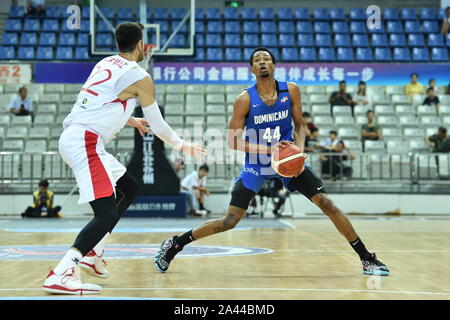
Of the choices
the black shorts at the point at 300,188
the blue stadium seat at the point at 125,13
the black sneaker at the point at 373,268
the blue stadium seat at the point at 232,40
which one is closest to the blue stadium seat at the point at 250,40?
the blue stadium seat at the point at 232,40

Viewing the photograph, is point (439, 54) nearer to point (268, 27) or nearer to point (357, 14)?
point (357, 14)

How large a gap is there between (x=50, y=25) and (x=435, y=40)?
40.8ft

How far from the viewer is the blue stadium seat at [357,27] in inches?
949

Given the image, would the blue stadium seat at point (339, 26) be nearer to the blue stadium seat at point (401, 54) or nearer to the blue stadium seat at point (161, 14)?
the blue stadium seat at point (401, 54)

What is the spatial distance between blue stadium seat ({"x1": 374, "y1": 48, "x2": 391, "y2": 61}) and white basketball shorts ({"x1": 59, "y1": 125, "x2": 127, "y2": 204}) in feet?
61.4

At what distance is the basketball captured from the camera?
242 inches

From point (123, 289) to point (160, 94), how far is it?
52.0 ft

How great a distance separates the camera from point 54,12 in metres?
24.2

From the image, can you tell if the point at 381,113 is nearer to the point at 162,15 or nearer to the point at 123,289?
the point at 162,15

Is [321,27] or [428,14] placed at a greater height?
[428,14]

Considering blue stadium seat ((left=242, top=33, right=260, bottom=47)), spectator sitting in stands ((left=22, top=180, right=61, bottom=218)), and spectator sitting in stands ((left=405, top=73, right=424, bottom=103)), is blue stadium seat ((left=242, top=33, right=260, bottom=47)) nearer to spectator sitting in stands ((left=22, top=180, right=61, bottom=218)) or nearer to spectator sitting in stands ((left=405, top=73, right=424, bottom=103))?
spectator sitting in stands ((left=405, top=73, right=424, bottom=103))

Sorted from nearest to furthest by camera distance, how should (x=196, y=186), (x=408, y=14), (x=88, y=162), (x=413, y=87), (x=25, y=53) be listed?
(x=88, y=162) → (x=196, y=186) → (x=413, y=87) → (x=25, y=53) → (x=408, y=14)

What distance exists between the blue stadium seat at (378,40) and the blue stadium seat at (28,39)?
1069 centimetres

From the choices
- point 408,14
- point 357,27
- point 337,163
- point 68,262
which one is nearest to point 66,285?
point 68,262
